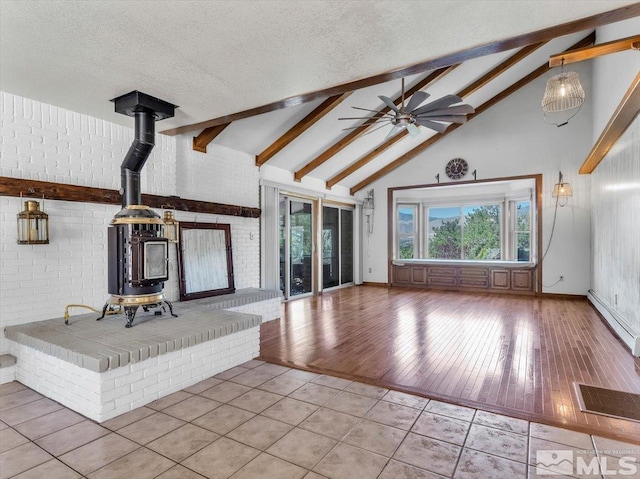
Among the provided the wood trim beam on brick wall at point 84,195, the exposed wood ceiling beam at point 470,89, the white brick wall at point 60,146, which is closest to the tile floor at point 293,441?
the wood trim beam on brick wall at point 84,195

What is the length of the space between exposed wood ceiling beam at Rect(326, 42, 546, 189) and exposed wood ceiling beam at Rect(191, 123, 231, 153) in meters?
3.65

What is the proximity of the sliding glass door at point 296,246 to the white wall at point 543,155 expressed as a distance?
11.0ft

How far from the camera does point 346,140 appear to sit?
21.8 feet

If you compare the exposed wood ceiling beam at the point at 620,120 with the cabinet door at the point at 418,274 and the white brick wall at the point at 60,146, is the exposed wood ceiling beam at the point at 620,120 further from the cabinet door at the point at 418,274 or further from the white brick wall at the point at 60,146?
the white brick wall at the point at 60,146

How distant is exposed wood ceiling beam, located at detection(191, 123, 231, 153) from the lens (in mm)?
4910

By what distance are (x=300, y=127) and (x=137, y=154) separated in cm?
267

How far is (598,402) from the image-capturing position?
2627 mm

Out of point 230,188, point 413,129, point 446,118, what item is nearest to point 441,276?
point 413,129

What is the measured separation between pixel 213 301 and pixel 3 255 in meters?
2.16

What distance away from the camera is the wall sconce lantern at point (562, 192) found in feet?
23.1

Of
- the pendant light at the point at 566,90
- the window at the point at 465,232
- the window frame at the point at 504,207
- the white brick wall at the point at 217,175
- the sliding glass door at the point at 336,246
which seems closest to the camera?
the pendant light at the point at 566,90

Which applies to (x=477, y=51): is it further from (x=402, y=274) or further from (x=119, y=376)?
(x=402, y=274)

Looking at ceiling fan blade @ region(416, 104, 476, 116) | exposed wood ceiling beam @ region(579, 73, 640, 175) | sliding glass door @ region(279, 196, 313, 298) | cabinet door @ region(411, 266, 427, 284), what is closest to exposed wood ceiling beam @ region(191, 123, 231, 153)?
sliding glass door @ region(279, 196, 313, 298)

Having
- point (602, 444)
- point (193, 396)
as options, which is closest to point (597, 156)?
point (602, 444)
